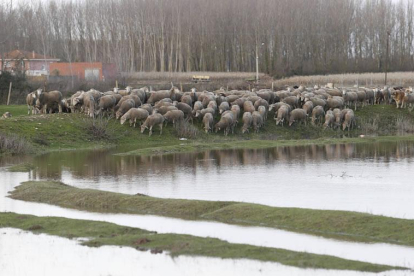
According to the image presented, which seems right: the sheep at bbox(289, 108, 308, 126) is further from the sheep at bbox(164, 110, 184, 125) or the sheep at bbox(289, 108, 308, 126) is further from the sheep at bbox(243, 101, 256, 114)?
the sheep at bbox(164, 110, 184, 125)

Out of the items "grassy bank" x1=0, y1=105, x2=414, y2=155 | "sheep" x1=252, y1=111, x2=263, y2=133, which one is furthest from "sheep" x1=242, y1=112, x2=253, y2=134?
"grassy bank" x1=0, y1=105, x2=414, y2=155

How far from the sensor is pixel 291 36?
354ft

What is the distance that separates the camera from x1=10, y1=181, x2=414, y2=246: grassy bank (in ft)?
56.0

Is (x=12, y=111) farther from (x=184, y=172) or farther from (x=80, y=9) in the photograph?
(x=80, y=9)

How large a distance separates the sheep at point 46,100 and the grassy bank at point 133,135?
1539 mm

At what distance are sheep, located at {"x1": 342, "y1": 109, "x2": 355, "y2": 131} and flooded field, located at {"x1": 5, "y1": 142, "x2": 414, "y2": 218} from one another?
7624mm

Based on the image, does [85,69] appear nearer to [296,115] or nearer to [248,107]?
[248,107]

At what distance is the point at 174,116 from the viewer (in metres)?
43.2

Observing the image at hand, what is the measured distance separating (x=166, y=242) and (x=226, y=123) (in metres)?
27.2

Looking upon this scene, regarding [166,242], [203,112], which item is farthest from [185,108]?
[166,242]

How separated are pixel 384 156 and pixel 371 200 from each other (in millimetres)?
13050

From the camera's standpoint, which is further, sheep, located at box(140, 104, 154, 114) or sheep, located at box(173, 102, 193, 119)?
sheep, located at box(173, 102, 193, 119)

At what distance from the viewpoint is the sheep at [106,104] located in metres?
43.5

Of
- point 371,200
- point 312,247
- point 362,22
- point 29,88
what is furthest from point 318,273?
point 362,22
